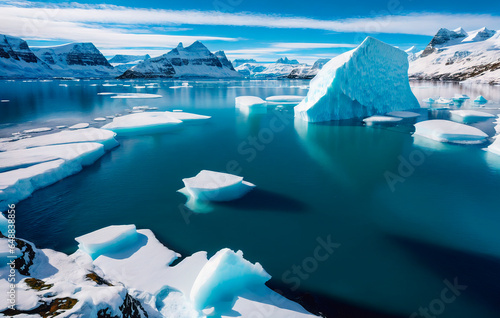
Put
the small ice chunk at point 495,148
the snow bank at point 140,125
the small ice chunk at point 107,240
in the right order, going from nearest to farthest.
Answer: the small ice chunk at point 107,240 < the small ice chunk at point 495,148 < the snow bank at point 140,125

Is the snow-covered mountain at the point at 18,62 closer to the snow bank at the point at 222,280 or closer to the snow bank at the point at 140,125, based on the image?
the snow bank at the point at 140,125

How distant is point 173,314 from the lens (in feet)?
12.8

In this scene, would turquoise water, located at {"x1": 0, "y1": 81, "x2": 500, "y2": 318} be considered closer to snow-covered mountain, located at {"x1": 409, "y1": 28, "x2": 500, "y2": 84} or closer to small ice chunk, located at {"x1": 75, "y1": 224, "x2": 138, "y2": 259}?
small ice chunk, located at {"x1": 75, "y1": 224, "x2": 138, "y2": 259}

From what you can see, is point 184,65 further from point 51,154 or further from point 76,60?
point 51,154

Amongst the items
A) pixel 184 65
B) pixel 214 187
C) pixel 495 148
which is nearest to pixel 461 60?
pixel 495 148

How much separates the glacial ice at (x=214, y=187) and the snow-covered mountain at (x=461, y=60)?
73574mm

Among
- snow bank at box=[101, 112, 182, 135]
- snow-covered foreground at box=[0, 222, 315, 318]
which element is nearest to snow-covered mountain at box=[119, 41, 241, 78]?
snow bank at box=[101, 112, 182, 135]

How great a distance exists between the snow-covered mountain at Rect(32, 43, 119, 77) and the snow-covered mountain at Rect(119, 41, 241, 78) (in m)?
29.0

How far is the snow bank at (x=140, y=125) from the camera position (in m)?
15.3

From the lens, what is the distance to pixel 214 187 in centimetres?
722

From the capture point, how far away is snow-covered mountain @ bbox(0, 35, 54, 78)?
3952 inches

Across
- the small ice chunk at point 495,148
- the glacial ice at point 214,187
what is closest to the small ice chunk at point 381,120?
the small ice chunk at point 495,148

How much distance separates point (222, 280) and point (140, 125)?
13371 millimetres

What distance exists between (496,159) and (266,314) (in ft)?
38.9
